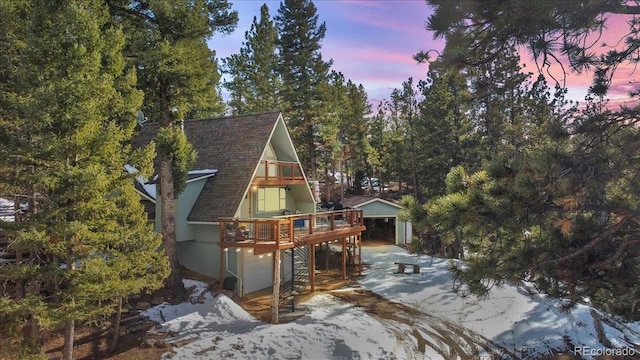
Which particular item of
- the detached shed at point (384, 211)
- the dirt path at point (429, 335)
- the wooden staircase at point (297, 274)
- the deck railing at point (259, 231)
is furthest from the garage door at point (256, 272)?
the detached shed at point (384, 211)

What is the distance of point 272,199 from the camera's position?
19.3m

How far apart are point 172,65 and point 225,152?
18.7 ft

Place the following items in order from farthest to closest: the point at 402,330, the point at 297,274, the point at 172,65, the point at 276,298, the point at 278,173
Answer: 1. the point at 278,173
2. the point at 297,274
3. the point at 276,298
4. the point at 172,65
5. the point at 402,330

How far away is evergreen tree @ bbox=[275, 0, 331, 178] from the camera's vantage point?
31.0m

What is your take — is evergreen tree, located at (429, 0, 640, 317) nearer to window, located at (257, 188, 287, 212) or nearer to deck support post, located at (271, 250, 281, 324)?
deck support post, located at (271, 250, 281, 324)

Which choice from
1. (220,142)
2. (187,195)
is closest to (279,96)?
(220,142)

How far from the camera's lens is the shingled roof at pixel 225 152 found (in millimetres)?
16438

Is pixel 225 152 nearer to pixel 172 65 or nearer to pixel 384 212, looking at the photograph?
pixel 172 65

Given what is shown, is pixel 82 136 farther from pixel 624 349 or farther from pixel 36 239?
pixel 624 349

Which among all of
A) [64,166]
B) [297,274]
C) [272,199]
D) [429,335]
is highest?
[64,166]

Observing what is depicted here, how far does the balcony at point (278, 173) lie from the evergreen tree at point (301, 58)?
42.6 feet

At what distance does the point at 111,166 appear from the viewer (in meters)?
9.04

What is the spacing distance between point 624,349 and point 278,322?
37.2 ft

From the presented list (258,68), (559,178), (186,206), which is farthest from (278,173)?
(258,68)
